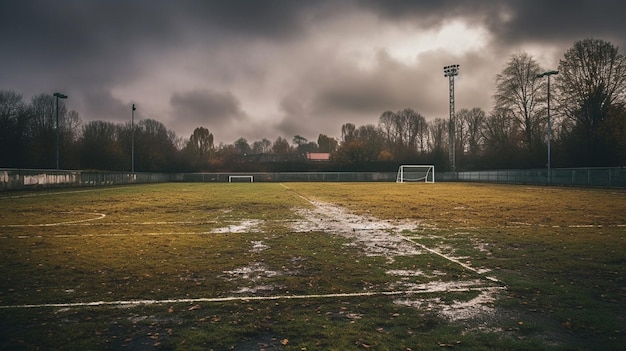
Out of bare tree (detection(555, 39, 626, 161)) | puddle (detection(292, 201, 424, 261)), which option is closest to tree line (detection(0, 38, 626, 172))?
bare tree (detection(555, 39, 626, 161))

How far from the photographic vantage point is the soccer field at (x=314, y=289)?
409 centimetres

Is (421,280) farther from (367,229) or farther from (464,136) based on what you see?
(464,136)

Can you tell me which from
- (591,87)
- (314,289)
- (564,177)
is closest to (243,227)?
(314,289)

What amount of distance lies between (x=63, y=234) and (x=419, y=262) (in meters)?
9.61

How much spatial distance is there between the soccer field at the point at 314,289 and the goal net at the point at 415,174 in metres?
58.2

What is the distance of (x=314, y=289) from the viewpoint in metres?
5.79

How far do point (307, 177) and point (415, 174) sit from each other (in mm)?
19528

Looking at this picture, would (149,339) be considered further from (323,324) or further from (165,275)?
(165,275)

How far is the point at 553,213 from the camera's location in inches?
631

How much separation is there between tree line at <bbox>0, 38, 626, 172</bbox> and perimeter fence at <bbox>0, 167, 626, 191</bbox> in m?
5.54

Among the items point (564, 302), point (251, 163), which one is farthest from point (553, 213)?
point (251, 163)

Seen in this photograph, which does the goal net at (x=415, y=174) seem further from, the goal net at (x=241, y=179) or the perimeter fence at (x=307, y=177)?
the goal net at (x=241, y=179)

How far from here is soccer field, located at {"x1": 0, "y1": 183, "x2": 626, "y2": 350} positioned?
4086mm

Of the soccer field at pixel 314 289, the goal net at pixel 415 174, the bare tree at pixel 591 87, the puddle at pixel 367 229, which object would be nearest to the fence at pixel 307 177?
the goal net at pixel 415 174
